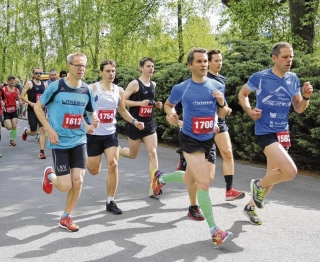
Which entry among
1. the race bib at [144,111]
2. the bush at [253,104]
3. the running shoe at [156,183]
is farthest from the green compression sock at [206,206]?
the bush at [253,104]

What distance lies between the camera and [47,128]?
5254 millimetres

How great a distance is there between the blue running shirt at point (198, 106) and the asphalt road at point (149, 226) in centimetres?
110

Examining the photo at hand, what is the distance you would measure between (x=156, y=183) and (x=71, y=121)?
1.96m

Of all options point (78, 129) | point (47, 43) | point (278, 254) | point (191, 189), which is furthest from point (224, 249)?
point (47, 43)

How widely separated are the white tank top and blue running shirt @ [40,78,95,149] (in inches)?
34.6

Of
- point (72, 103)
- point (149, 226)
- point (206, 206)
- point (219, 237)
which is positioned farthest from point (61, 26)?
point (219, 237)

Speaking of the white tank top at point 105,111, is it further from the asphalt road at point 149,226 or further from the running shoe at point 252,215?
the running shoe at point 252,215

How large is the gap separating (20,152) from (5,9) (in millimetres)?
31584

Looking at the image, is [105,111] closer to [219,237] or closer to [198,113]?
[198,113]

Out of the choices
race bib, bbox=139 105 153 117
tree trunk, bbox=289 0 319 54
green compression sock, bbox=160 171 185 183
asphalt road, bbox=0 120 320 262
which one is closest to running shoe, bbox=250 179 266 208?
asphalt road, bbox=0 120 320 262

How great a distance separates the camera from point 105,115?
6332 mm

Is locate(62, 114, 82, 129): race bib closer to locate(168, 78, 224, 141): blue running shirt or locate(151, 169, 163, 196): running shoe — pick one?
locate(168, 78, 224, 141): blue running shirt

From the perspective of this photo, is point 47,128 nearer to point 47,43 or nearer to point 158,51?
point 158,51

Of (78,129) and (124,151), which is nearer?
(78,129)
